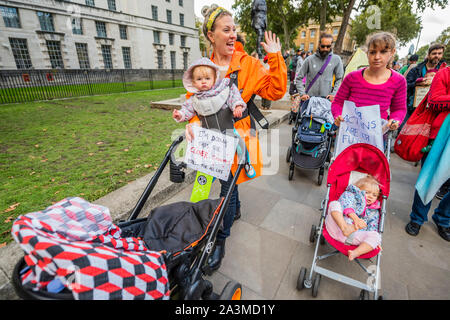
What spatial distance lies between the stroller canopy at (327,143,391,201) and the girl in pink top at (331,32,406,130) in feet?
1.16

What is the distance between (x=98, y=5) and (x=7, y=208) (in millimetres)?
32684

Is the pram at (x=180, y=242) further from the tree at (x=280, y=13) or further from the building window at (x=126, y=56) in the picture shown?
the building window at (x=126, y=56)

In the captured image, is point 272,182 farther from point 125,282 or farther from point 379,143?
point 125,282

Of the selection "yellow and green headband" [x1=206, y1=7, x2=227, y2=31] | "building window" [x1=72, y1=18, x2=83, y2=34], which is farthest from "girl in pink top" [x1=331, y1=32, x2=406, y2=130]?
"building window" [x1=72, y1=18, x2=83, y2=34]

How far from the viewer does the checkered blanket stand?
0.88 m

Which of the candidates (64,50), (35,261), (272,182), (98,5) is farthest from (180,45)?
(35,261)

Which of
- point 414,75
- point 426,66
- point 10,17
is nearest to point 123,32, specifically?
point 10,17

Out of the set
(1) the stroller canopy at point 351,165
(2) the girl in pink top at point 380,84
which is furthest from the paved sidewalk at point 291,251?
(2) the girl in pink top at point 380,84

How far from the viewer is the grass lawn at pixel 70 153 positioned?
120 inches

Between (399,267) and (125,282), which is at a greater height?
(125,282)

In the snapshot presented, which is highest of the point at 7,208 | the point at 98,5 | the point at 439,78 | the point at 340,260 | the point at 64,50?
the point at 98,5

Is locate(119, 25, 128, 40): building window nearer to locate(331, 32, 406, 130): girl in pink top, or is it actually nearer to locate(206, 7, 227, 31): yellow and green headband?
locate(206, 7, 227, 31): yellow and green headband

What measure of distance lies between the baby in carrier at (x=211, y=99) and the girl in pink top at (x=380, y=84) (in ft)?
4.36

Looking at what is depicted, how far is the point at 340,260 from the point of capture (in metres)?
2.31
